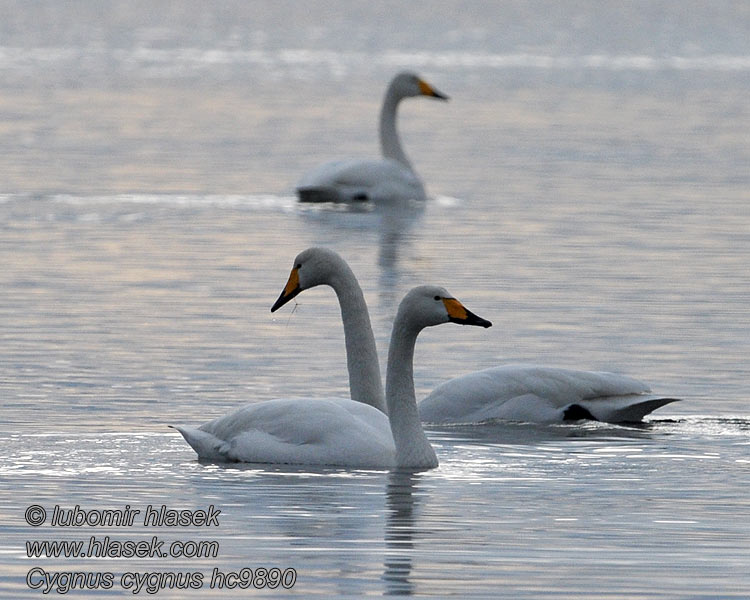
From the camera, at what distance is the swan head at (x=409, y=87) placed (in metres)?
25.0

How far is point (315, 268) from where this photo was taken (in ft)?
35.0

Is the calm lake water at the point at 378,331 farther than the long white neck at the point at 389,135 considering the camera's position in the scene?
No

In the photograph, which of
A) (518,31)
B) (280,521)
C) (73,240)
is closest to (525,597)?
(280,521)

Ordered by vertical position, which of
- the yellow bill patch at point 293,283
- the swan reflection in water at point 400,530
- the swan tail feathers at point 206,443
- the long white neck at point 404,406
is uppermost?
the yellow bill patch at point 293,283

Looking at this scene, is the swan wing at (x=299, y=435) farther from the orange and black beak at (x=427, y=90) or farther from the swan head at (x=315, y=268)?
the orange and black beak at (x=427, y=90)

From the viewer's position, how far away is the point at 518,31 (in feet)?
231

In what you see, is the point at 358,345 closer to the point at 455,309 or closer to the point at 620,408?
the point at 455,309

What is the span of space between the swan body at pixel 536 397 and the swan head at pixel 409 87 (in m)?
14.2

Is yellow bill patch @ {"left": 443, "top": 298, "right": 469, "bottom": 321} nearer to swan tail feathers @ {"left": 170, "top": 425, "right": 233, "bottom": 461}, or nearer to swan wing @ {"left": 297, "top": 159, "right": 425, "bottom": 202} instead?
swan tail feathers @ {"left": 170, "top": 425, "right": 233, "bottom": 461}

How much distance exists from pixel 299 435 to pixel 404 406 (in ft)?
1.58

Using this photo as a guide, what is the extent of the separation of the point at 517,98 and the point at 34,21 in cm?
3961

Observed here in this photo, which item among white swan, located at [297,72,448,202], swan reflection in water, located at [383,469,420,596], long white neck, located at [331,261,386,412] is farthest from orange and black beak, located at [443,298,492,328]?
white swan, located at [297,72,448,202]

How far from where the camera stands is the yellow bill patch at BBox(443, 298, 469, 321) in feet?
31.6

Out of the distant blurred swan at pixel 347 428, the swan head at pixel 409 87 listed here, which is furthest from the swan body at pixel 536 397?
the swan head at pixel 409 87
